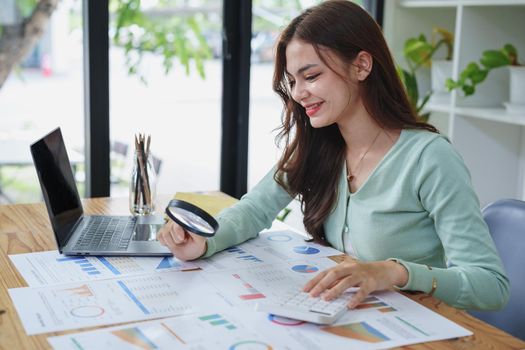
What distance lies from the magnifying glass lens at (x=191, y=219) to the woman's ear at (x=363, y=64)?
1.61ft

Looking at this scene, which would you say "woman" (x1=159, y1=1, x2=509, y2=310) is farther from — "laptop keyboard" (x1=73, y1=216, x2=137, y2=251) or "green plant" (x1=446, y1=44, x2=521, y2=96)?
"green plant" (x1=446, y1=44, x2=521, y2=96)

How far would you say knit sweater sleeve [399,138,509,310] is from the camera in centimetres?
140

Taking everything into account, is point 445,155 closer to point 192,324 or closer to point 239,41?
point 192,324

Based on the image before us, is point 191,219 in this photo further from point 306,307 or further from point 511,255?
point 511,255

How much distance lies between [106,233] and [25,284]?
1.27 ft

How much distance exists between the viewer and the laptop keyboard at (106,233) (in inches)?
64.3

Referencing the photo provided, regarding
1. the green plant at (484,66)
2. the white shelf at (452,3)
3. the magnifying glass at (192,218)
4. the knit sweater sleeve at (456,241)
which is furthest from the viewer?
the green plant at (484,66)

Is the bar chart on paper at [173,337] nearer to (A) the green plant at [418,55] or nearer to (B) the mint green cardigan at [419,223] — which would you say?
(B) the mint green cardigan at [419,223]

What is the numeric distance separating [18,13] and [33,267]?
130cm

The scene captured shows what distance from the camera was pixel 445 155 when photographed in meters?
1.56

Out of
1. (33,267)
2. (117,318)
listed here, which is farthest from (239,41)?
(117,318)

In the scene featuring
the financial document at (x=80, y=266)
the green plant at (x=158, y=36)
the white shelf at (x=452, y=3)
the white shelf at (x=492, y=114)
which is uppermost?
the white shelf at (x=452, y=3)

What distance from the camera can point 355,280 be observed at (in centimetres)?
130

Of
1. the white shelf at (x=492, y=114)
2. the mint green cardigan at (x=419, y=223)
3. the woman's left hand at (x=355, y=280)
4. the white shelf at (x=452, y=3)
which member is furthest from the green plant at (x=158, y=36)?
the woman's left hand at (x=355, y=280)
